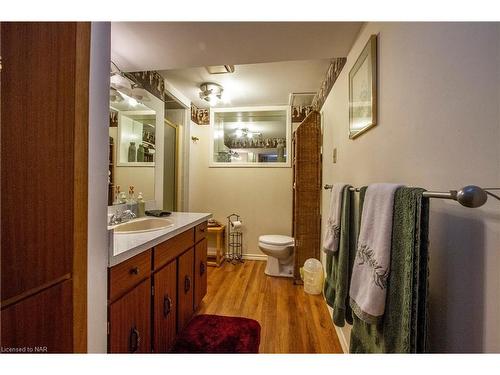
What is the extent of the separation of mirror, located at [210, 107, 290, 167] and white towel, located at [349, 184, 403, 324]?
243 centimetres

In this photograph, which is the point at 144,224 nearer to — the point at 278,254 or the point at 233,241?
the point at 278,254

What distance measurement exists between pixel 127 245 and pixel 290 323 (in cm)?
143

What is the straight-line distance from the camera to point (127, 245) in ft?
3.26

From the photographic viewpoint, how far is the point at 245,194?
128 inches

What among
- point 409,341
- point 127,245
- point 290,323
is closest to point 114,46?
point 127,245

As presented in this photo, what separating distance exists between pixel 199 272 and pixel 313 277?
1198 mm

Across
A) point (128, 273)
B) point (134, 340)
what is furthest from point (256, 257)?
point (128, 273)

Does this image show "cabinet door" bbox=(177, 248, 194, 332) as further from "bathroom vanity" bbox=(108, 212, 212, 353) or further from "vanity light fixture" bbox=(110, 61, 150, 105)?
"vanity light fixture" bbox=(110, 61, 150, 105)

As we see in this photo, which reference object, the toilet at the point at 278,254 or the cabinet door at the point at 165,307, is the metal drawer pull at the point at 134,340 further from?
the toilet at the point at 278,254

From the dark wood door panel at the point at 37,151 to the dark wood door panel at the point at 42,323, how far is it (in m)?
0.04

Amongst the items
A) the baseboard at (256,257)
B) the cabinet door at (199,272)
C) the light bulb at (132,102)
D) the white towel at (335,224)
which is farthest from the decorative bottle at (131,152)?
the baseboard at (256,257)

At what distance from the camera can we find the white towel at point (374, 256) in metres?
0.66

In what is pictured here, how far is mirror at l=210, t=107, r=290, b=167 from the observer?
3.23 meters
